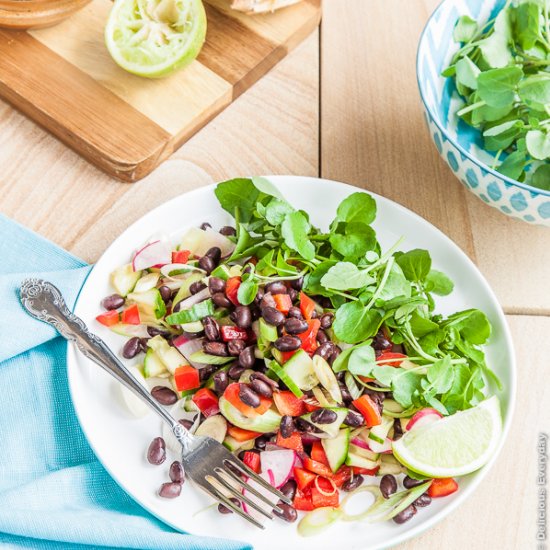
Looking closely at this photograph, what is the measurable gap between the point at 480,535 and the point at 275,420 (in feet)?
1.80

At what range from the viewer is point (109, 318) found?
6.50 ft

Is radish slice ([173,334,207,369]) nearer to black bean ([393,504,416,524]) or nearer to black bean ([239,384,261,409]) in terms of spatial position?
black bean ([239,384,261,409])

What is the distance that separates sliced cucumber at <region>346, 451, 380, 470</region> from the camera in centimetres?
180

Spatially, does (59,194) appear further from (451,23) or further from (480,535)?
(480,535)

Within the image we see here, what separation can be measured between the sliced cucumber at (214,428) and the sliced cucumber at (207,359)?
118 mm

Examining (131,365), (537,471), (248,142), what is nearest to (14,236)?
(131,365)

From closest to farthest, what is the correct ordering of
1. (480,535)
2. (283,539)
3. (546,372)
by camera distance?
(283,539)
(480,535)
(546,372)

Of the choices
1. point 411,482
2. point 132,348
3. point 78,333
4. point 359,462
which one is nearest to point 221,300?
point 132,348

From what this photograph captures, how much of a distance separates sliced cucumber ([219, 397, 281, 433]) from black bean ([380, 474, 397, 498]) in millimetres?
260

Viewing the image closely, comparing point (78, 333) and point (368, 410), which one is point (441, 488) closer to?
point (368, 410)

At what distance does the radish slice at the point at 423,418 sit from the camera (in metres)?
1.81

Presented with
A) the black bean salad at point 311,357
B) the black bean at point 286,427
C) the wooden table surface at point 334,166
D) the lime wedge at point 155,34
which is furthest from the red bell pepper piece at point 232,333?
the lime wedge at point 155,34

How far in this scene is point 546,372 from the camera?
81.9 inches

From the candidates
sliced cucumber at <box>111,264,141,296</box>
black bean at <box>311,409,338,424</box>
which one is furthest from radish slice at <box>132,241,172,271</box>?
black bean at <box>311,409,338,424</box>
